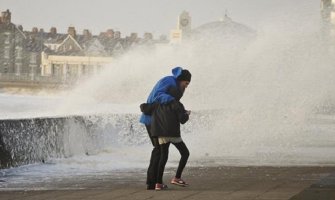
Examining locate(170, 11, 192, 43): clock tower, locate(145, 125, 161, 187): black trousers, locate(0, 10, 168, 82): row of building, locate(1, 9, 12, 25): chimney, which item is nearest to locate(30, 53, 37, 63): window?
locate(0, 10, 168, 82): row of building

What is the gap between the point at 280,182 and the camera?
1257 centimetres

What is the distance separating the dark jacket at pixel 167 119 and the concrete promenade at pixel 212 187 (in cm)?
70

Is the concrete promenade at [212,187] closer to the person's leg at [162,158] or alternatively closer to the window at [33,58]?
the person's leg at [162,158]

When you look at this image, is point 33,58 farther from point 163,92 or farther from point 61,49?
point 163,92

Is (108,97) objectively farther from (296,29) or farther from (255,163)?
(255,163)

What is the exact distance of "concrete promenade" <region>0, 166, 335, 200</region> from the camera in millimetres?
10539

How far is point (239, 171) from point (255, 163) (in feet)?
6.84

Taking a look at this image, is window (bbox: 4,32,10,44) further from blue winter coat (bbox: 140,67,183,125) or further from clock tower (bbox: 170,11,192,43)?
blue winter coat (bbox: 140,67,183,125)

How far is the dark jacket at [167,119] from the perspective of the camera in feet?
37.2

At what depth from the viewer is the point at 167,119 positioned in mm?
11383

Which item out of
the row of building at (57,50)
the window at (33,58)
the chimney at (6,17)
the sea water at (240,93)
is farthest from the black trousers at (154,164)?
the window at (33,58)

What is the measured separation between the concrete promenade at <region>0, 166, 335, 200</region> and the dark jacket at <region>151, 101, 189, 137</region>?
→ 2.30 feet

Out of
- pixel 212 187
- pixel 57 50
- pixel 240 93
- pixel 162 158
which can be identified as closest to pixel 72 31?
pixel 57 50

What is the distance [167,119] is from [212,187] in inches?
45.6
